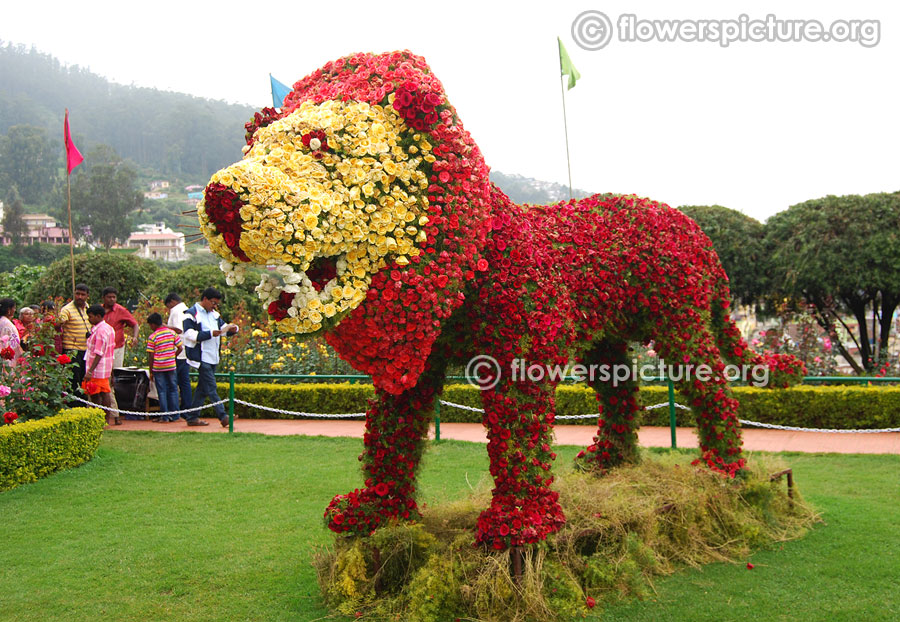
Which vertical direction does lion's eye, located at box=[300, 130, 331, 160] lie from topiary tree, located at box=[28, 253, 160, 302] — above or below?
below

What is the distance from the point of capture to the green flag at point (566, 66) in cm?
786

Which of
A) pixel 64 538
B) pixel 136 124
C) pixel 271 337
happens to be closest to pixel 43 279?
pixel 271 337

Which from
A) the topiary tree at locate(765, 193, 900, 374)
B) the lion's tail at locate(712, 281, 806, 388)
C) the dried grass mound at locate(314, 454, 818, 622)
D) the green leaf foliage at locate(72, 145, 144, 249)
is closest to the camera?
the dried grass mound at locate(314, 454, 818, 622)

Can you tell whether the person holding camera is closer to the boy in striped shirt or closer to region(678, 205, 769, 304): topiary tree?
the boy in striped shirt

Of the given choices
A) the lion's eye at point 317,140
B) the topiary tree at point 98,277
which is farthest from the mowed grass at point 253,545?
the topiary tree at point 98,277

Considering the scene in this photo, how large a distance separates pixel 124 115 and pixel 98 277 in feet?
344

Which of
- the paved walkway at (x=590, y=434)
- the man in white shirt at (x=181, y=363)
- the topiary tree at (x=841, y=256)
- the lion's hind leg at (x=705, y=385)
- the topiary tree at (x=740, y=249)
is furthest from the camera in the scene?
the topiary tree at (x=740, y=249)

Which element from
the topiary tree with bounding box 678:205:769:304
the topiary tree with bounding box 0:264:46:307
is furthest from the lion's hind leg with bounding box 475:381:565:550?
the topiary tree with bounding box 0:264:46:307

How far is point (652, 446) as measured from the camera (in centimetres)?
810

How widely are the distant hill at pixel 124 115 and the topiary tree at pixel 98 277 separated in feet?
227

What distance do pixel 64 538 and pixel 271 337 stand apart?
6.94 metres

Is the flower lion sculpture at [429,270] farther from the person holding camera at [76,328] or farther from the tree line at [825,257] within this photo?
the tree line at [825,257]

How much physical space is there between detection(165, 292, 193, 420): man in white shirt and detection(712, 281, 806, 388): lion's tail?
6.58 meters

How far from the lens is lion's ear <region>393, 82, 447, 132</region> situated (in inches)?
136
